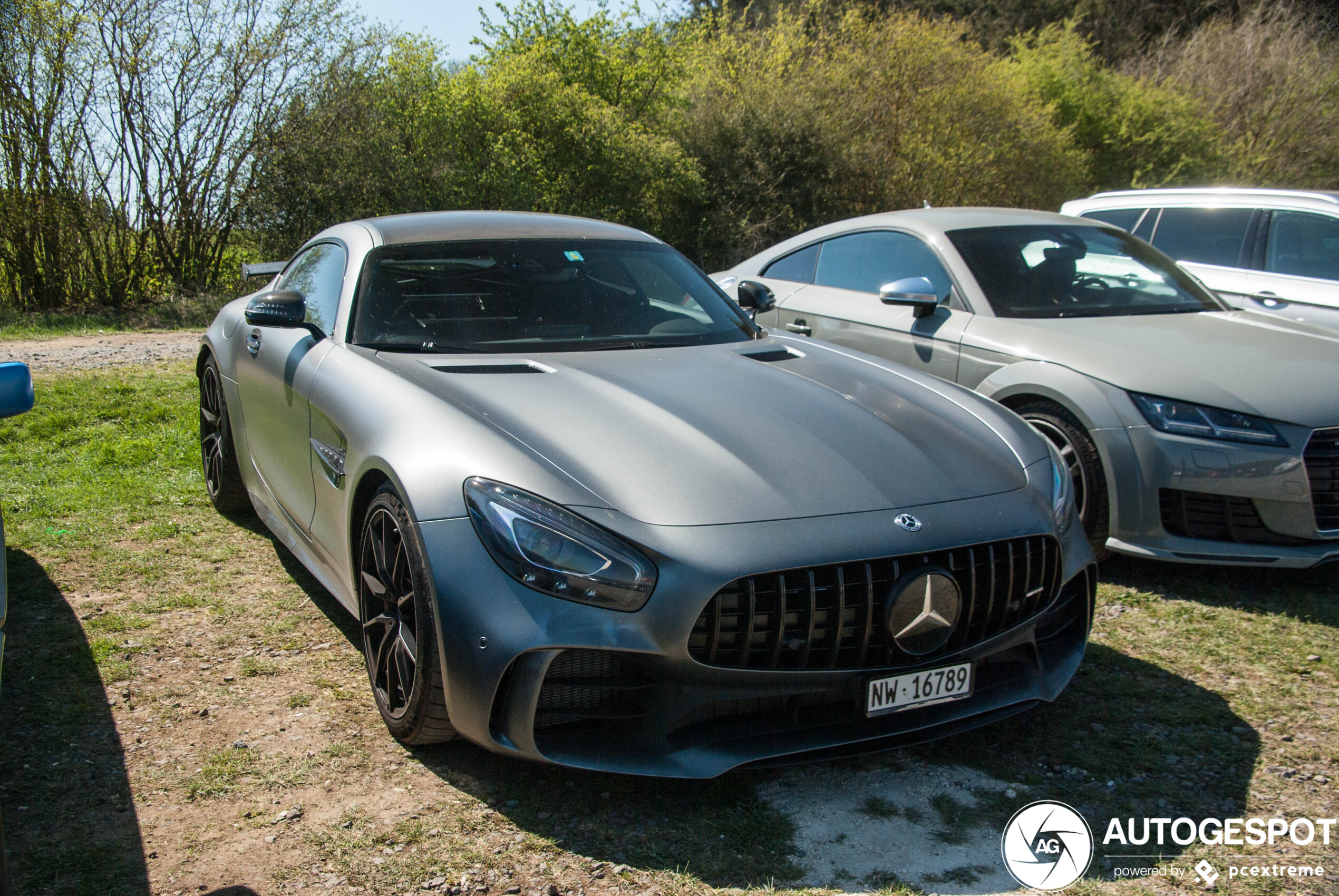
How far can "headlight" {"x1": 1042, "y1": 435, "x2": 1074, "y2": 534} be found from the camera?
3053 mm

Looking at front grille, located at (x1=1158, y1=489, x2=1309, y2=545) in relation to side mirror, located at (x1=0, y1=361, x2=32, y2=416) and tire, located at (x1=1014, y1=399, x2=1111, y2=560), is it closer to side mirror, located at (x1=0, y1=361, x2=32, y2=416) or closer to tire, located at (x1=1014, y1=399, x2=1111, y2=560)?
tire, located at (x1=1014, y1=399, x2=1111, y2=560)

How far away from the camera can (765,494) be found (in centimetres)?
267

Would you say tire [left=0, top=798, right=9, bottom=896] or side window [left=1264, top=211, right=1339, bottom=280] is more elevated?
side window [left=1264, top=211, right=1339, bottom=280]

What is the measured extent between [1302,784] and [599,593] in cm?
201

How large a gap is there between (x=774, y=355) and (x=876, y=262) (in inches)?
85.7

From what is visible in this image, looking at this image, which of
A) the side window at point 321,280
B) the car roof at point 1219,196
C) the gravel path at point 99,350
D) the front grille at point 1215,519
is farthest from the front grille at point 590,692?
the gravel path at point 99,350

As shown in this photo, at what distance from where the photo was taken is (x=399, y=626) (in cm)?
290

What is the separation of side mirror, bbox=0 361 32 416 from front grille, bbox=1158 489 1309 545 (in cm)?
384

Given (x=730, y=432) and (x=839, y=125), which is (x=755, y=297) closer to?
(x=730, y=432)

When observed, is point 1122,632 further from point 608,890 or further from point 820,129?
point 820,129

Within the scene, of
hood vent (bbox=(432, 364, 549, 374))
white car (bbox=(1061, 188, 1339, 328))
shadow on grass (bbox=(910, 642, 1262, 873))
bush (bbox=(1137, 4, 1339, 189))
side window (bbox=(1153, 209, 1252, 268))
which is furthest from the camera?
bush (bbox=(1137, 4, 1339, 189))

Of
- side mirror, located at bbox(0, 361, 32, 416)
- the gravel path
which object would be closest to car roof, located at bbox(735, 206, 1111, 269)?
side mirror, located at bbox(0, 361, 32, 416)

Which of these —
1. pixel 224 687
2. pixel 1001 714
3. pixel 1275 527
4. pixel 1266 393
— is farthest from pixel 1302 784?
pixel 224 687

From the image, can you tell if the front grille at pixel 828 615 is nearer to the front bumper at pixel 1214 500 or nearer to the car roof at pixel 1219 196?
the front bumper at pixel 1214 500
